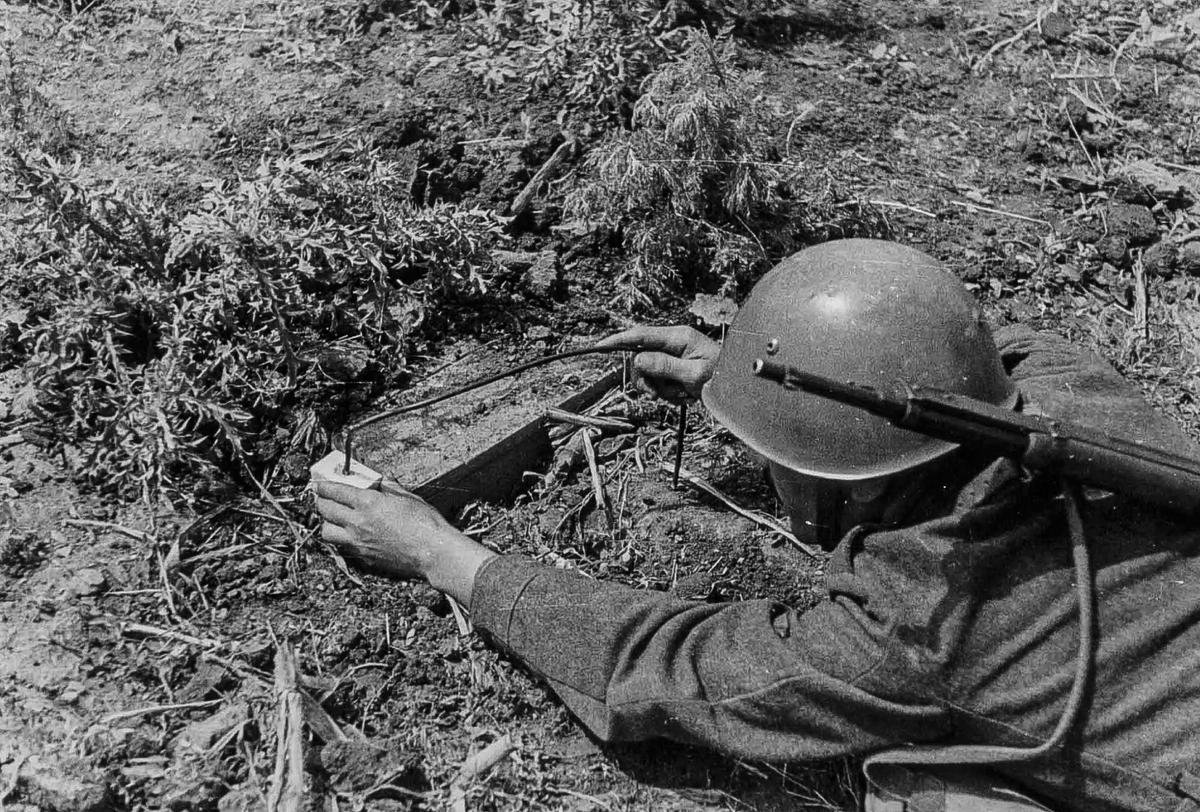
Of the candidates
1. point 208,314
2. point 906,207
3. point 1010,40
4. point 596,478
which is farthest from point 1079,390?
point 1010,40

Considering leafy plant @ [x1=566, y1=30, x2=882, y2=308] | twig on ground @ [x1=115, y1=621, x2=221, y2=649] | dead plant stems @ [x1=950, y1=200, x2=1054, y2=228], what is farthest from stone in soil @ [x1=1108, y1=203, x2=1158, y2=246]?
twig on ground @ [x1=115, y1=621, x2=221, y2=649]

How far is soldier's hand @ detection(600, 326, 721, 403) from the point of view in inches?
134

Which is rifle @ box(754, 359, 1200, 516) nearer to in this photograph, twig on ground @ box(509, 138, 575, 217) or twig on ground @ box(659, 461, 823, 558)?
twig on ground @ box(659, 461, 823, 558)

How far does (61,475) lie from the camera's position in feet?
11.1

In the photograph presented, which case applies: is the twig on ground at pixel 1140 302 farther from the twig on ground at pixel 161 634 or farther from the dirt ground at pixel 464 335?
the twig on ground at pixel 161 634

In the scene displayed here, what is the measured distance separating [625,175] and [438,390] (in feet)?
3.31

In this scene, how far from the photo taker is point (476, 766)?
290cm

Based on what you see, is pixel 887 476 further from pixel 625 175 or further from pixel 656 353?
pixel 625 175

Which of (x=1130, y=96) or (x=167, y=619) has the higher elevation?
(x=1130, y=96)

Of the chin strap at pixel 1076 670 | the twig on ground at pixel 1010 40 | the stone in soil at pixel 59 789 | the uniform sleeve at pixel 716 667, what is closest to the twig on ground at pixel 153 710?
the stone in soil at pixel 59 789

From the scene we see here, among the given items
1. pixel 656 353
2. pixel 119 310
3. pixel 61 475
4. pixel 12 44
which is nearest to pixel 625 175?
pixel 656 353

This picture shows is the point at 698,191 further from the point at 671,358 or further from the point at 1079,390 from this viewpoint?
the point at 1079,390

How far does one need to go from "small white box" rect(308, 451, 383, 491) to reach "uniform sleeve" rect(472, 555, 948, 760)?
0.53m

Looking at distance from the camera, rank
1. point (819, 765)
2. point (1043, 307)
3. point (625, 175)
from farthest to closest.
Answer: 1. point (1043, 307)
2. point (625, 175)
3. point (819, 765)
